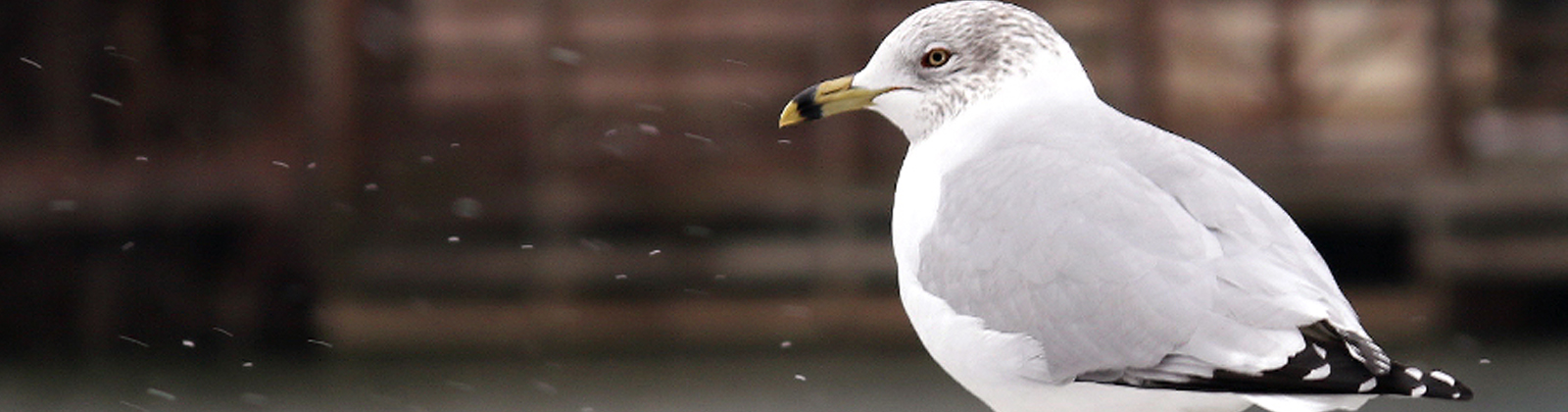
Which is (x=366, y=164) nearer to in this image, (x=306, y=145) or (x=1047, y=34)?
(x=306, y=145)

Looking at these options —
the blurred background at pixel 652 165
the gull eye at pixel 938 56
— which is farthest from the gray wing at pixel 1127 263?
the blurred background at pixel 652 165

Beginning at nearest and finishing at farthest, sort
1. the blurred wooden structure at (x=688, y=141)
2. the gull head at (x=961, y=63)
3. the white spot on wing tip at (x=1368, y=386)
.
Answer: the white spot on wing tip at (x=1368, y=386) → the gull head at (x=961, y=63) → the blurred wooden structure at (x=688, y=141)

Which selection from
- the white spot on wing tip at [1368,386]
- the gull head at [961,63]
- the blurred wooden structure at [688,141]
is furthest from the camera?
the blurred wooden structure at [688,141]

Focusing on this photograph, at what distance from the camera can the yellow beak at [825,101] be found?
1.34 meters

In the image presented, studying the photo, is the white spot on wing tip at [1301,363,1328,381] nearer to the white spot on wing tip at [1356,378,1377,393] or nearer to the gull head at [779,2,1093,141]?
the white spot on wing tip at [1356,378,1377,393]

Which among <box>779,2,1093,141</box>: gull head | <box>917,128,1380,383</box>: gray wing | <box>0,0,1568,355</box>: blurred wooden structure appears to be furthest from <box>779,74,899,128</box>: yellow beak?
<box>0,0,1568,355</box>: blurred wooden structure

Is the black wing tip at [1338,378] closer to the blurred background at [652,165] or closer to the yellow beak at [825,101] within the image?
the yellow beak at [825,101]

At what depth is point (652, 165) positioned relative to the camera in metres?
4.07

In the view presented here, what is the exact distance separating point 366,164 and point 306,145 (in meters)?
0.15

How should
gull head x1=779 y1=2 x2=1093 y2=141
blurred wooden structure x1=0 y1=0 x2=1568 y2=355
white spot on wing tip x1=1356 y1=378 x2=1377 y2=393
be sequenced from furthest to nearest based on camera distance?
blurred wooden structure x1=0 y1=0 x2=1568 y2=355 → gull head x1=779 y1=2 x2=1093 y2=141 → white spot on wing tip x1=1356 y1=378 x2=1377 y2=393

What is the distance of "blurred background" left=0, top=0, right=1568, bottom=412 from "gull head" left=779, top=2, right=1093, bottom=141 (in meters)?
2.62

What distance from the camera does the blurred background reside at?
397cm

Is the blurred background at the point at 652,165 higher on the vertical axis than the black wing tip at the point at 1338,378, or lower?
higher

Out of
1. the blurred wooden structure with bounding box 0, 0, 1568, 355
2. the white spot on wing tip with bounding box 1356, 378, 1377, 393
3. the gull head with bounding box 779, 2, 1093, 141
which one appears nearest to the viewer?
the white spot on wing tip with bounding box 1356, 378, 1377, 393
